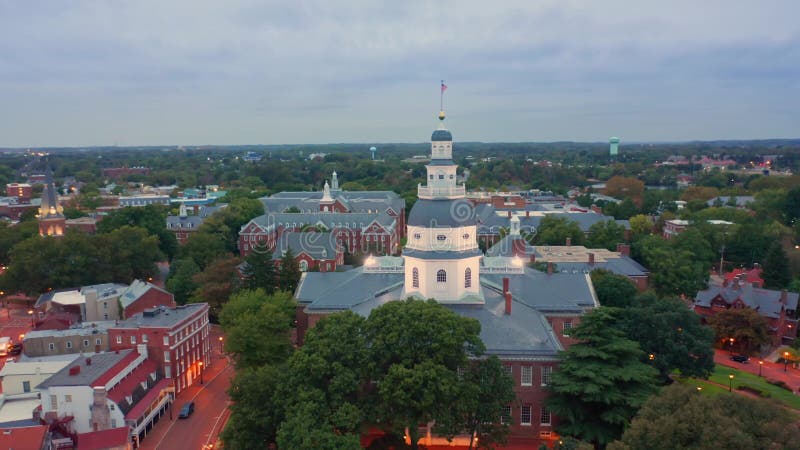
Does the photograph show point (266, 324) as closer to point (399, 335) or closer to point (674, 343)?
point (399, 335)

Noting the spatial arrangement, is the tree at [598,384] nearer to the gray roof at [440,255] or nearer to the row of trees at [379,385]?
the row of trees at [379,385]

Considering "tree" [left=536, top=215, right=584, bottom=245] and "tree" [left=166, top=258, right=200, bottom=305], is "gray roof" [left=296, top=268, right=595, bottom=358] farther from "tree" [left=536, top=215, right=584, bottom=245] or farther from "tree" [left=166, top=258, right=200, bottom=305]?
Answer: "tree" [left=536, top=215, right=584, bottom=245]

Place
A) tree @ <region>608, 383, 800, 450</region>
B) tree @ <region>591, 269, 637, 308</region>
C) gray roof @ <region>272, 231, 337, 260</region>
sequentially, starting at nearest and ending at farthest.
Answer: tree @ <region>608, 383, 800, 450</region>, tree @ <region>591, 269, 637, 308</region>, gray roof @ <region>272, 231, 337, 260</region>

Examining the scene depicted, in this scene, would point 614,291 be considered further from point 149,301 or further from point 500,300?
point 149,301

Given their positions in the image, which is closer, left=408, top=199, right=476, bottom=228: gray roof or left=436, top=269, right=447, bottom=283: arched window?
left=408, top=199, right=476, bottom=228: gray roof

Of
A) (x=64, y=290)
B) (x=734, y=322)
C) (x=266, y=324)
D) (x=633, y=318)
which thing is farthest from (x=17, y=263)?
(x=734, y=322)

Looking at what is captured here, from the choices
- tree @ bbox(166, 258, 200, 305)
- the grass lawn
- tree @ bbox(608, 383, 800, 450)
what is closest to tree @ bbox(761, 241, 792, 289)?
the grass lawn

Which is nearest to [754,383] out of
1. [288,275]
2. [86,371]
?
[288,275]

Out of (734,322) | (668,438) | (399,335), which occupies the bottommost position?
(734,322)
